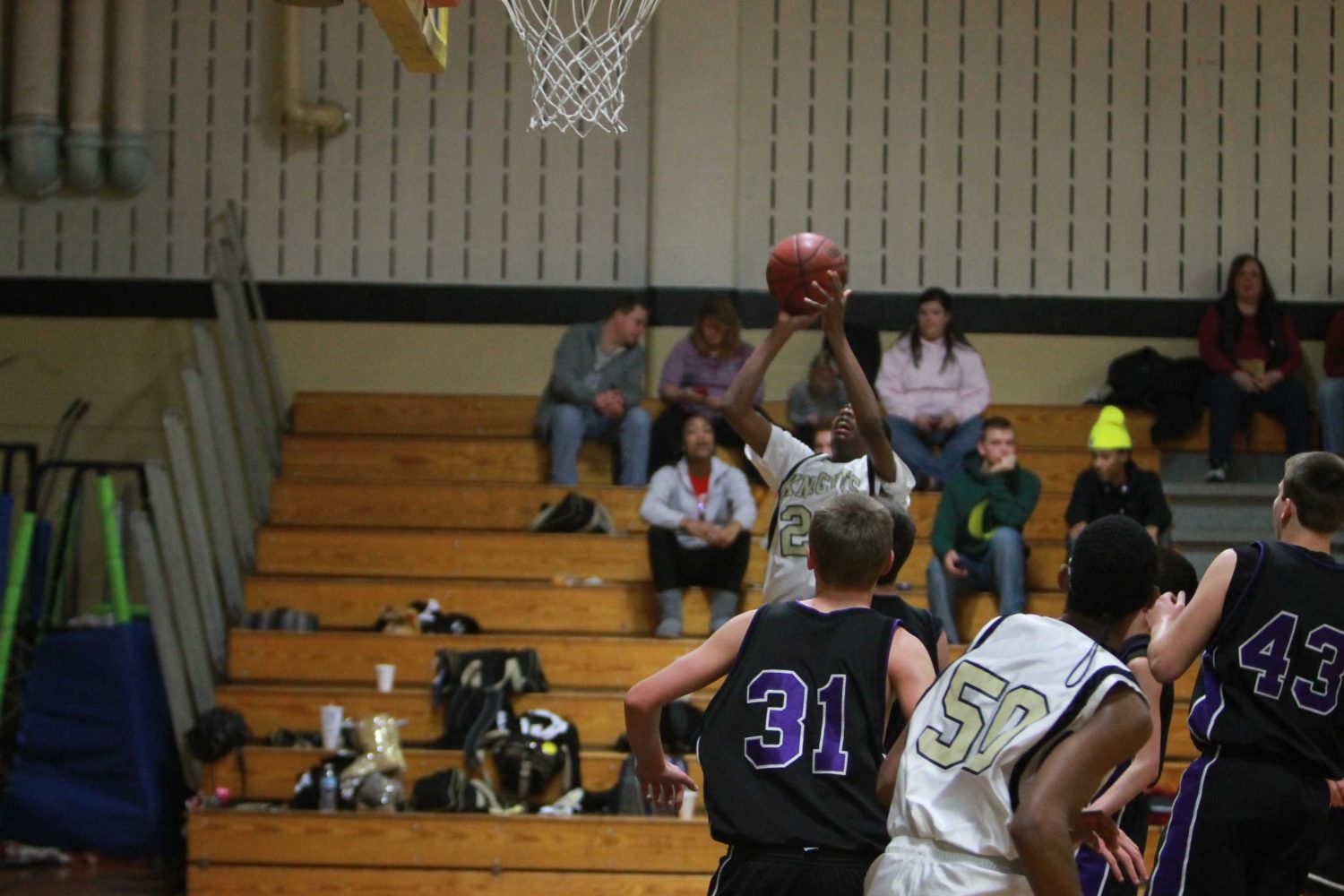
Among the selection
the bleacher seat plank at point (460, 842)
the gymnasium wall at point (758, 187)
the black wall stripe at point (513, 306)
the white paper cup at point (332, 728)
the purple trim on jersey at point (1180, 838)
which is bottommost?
the bleacher seat plank at point (460, 842)

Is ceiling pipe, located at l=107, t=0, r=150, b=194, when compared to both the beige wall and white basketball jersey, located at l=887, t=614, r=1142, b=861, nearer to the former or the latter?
the beige wall

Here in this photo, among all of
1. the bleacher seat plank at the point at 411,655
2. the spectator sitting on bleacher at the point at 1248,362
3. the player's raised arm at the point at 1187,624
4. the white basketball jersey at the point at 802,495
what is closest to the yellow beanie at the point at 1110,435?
the spectator sitting on bleacher at the point at 1248,362

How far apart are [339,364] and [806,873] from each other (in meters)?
7.47

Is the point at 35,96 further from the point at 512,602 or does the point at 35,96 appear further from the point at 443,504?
the point at 512,602

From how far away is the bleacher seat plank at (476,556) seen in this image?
8586mm

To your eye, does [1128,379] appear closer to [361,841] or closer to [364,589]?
[364,589]

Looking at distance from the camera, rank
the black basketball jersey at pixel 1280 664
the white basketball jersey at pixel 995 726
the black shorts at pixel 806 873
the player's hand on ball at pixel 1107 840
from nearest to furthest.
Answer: the white basketball jersey at pixel 995 726 → the player's hand on ball at pixel 1107 840 → the black shorts at pixel 806 873 → the black basketball jersey at pixel 1280 664

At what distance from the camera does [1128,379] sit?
9.83 metres

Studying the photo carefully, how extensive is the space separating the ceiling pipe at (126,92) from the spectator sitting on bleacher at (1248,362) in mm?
6630

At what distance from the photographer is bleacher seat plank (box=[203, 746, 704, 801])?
7309 mm

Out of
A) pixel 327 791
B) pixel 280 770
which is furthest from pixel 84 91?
pixel 327 791

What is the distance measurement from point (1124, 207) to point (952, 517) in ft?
11.2

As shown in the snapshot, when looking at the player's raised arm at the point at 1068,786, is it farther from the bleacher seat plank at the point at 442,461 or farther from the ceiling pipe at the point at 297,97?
the ceiling pipe at the point at 297,97

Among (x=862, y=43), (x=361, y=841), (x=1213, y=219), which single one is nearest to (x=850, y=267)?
(x=862, y=43)
